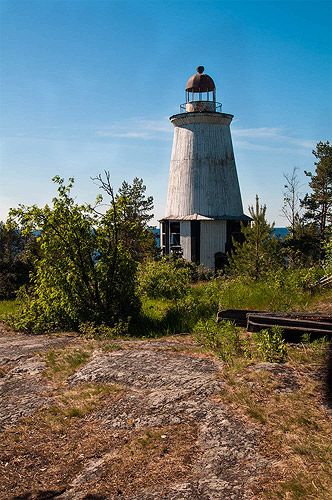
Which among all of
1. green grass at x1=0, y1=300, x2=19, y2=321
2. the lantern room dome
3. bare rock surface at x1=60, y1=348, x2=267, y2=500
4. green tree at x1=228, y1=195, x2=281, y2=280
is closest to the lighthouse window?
the lantern room dome

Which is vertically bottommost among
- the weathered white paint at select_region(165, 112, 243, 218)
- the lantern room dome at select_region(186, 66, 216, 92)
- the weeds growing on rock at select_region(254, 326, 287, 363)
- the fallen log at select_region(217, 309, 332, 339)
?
the weeds growing on rock at select_region(254, 326, 287, 363)

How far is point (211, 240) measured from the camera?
31453 mm

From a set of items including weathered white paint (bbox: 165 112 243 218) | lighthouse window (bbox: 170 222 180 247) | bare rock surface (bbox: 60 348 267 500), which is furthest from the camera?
lighthouse window (bbox: 170 222 180 247)

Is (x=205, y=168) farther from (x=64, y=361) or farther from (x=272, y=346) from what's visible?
(x=272, y=346)

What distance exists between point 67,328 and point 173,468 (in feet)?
26.7

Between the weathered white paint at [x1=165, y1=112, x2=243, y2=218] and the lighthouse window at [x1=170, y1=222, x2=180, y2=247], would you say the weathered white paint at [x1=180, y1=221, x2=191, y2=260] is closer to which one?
the lighthouse window at [x1=170, y1=222, x2=180, y2=247]

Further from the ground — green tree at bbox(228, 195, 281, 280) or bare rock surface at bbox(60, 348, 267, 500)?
green tree at bbox(228, 195, 281, 280)

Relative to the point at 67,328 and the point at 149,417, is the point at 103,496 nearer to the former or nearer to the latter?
the point at 149,417

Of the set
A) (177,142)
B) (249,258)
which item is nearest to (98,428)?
(249,258)

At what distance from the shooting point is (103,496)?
15.8 ft

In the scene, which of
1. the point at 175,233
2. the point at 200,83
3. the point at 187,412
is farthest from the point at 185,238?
the point at 187,412

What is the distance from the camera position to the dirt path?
194 inches

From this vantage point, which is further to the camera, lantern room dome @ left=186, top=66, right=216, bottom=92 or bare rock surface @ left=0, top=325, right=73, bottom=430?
lantern room dome @ left=186, top=66, right=216, bottom=92

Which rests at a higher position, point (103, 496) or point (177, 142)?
point (177, 142)
